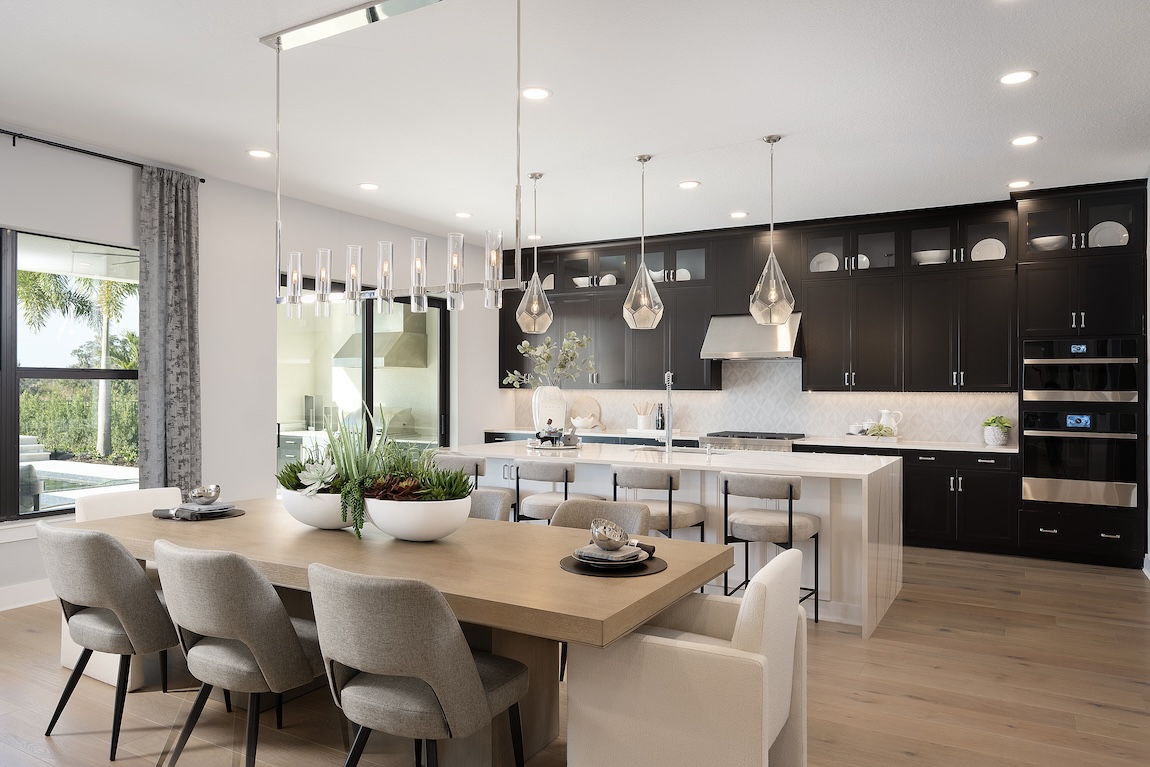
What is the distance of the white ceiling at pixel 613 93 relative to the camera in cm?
315

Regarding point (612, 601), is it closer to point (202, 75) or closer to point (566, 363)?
point (202, 75)

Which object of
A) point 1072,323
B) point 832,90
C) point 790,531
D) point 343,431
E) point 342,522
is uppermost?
point 832,90

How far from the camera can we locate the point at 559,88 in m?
3.85

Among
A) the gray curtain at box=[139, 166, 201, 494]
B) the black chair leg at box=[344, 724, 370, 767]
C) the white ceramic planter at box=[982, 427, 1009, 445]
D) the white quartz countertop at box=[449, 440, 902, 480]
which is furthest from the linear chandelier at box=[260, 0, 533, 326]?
the white ceramic planter at box=[982, 427, 1009, 445]

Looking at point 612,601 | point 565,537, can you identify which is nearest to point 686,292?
point 565,537

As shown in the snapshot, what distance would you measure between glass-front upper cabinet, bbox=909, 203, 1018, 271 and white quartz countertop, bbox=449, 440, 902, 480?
2.22m

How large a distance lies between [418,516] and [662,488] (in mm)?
1924

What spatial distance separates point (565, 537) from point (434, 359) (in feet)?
16.9

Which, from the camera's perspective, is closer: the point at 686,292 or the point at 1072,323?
the point at 1072,323

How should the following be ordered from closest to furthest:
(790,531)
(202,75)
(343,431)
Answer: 1. (343,431)
2. (202,75)
3. (790,531)

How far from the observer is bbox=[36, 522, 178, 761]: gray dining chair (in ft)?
8.50

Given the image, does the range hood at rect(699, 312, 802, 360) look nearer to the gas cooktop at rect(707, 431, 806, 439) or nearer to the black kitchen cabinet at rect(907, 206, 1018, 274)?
the gas cooktop at rect(707, 431, 806, 439)

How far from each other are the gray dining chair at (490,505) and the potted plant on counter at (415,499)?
0.82m

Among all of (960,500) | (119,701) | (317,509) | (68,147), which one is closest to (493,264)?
(317,509)
